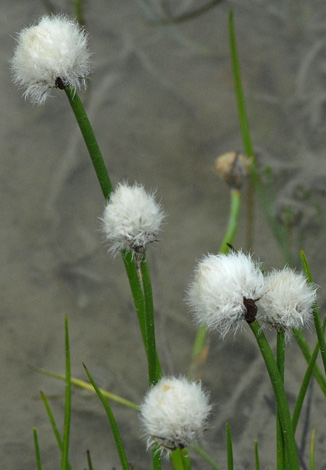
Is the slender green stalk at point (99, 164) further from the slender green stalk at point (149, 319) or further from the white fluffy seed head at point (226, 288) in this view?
the white fluffy seed head at point (226, 288)

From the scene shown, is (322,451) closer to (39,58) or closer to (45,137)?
(39,58)

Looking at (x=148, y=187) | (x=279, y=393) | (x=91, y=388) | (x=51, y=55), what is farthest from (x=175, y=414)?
(x=148, y=187)

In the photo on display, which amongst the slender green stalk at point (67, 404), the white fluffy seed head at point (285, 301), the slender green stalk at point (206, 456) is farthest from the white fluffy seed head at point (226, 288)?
the slender green stalk at point (206, 456)

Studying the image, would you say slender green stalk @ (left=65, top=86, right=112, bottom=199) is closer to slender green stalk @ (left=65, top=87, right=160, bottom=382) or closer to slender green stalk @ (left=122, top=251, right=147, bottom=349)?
slender green stalk @ (left=65, top=87, right=160, bottom=382)

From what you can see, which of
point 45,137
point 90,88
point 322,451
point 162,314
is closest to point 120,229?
point 322,451

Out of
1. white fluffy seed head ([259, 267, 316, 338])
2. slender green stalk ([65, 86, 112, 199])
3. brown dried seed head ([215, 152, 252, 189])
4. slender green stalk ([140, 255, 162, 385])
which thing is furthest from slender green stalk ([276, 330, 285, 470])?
brown dried seed head ([215, 152, 252, 189])

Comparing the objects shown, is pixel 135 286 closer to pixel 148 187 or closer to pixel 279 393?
pixel 279 393
